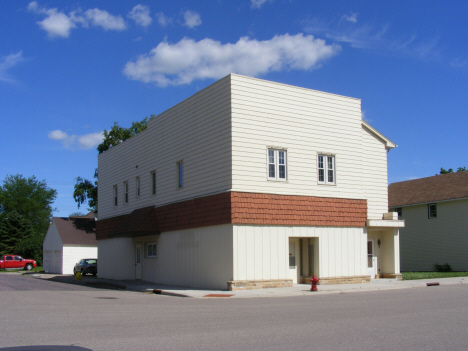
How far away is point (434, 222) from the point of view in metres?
35.7

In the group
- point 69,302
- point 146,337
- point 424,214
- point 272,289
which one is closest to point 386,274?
point 272,289

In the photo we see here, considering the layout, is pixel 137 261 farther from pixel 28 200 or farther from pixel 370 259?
pixel 28 200

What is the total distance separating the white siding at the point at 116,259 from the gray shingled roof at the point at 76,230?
10651 millimetres

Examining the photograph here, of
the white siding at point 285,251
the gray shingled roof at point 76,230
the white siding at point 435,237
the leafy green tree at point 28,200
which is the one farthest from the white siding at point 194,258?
the leafy green tree at point 28,200

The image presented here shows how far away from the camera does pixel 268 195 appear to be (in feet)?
68.8

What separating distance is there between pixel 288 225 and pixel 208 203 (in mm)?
3607

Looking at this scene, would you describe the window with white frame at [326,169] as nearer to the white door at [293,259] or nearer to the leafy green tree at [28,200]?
the white door at [293,259]

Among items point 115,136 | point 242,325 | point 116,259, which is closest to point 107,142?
point 115,136

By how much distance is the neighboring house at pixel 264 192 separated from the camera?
67.5ft

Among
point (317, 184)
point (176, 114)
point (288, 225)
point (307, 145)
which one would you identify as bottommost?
point (288, 225)

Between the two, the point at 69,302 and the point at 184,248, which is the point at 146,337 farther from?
the point at 184,248

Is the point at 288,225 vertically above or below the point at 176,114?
below

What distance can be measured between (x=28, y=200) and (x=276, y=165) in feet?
246

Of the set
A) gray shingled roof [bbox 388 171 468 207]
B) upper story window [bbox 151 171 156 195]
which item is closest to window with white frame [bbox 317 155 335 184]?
upper story window [bbox 151 171 156 195]
